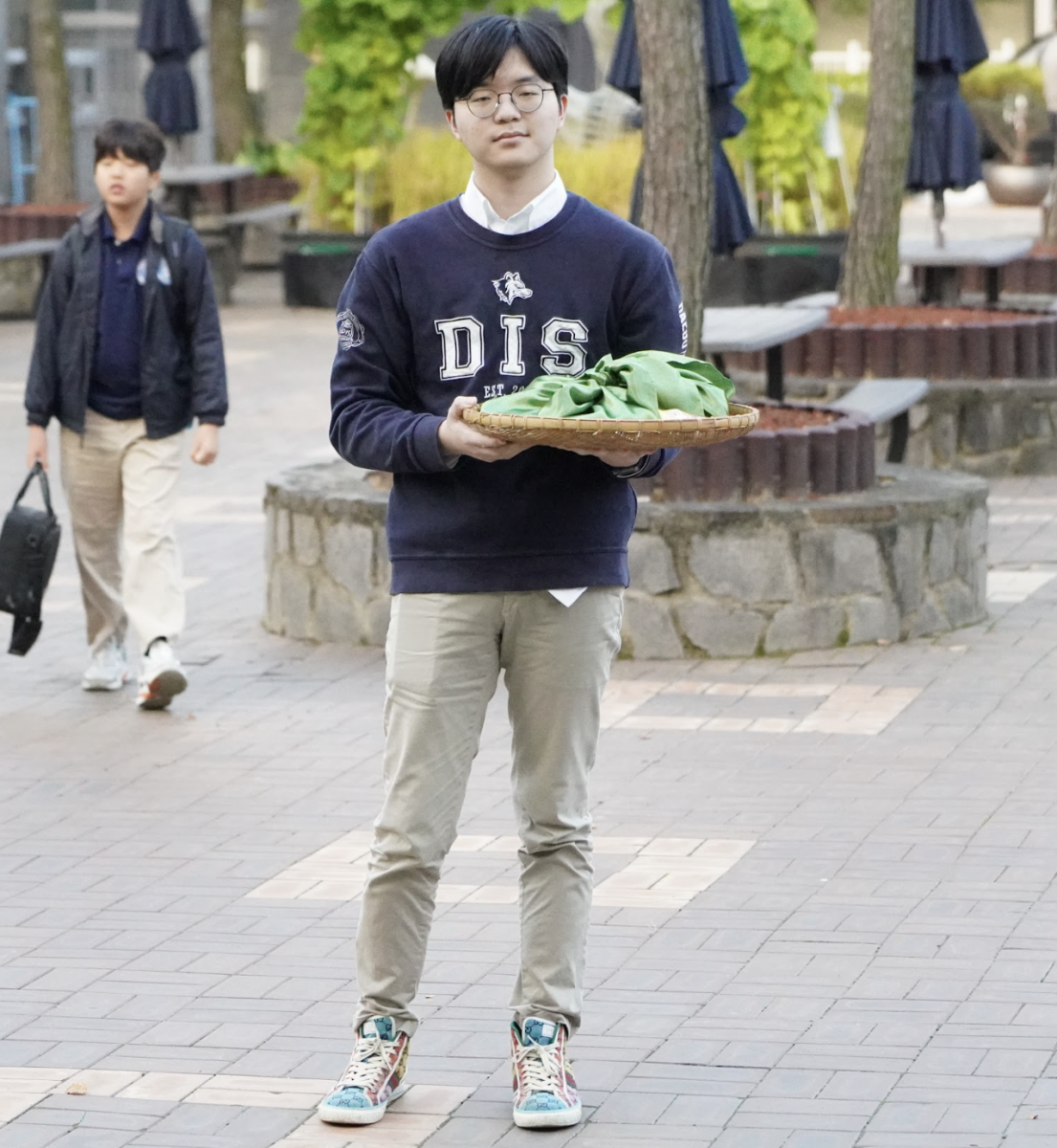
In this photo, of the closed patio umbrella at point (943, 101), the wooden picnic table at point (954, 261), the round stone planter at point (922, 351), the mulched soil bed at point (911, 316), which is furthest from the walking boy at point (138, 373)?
the closed patio umbrella at point (943, 101)

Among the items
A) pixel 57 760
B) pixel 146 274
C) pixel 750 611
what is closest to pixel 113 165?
pixel 146 274

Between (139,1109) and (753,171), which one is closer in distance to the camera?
(139,1109)

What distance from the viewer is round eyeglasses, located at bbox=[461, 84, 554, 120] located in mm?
4172

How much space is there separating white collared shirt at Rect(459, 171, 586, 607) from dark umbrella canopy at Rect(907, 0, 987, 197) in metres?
12.4

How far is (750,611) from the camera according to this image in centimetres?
887

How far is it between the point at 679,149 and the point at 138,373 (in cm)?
283

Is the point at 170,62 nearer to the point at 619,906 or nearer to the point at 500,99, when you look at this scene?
the point at 619,906

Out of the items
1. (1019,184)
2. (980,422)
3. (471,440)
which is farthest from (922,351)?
(1019,184)

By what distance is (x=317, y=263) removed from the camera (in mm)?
22438

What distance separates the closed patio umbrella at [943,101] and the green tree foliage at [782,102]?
16.5ft

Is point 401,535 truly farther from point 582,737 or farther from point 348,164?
point 348,164

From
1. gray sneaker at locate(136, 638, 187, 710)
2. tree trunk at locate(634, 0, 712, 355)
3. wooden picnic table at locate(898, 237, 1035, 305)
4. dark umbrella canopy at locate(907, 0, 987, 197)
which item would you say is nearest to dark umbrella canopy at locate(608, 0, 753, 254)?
wooden picnic table at locate(898, 237, 1035, 305)

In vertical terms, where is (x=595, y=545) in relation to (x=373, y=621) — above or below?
above

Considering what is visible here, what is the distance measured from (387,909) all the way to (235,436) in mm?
10763
